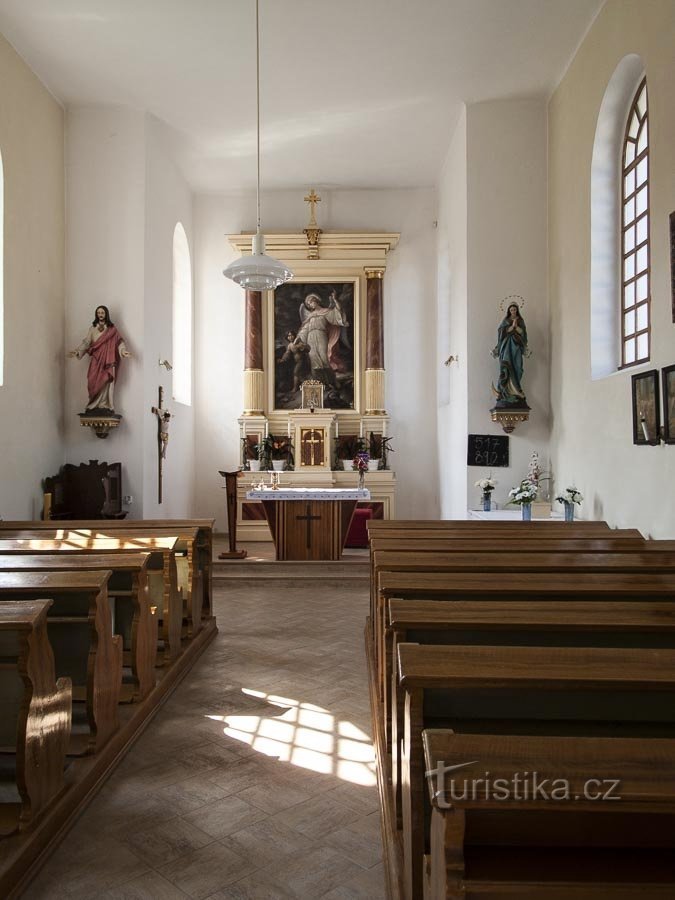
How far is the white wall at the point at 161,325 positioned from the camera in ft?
→ 29.2

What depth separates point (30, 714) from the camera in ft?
8.25

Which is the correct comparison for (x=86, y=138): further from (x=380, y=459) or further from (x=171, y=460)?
(x=380, y=459)

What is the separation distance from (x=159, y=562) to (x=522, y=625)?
279 centimetres

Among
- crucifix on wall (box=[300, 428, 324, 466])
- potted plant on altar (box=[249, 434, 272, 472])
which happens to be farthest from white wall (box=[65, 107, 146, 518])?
crucifix on wall (box=[300, 428, 324, 466])

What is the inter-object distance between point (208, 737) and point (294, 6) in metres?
6.56

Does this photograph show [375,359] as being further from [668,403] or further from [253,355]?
[668,403]

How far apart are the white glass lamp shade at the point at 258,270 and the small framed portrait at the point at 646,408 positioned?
3343 millimetres

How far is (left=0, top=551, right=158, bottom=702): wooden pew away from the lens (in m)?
3.63

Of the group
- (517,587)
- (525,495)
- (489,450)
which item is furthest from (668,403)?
(489,450)

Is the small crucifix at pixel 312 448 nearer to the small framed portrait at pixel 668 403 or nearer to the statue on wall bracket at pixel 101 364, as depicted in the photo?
the statue on wall bracket at pixel 101 364

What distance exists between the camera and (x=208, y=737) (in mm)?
3637

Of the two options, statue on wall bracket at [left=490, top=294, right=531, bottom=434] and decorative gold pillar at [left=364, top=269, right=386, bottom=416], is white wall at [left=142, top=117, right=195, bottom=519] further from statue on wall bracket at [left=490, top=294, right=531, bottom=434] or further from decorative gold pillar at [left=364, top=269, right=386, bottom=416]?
statue on wall bracket at [left=490, top=294, right=531, bottom=434]

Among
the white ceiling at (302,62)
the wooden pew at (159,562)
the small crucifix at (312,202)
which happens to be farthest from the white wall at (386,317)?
the wooden pew at (159,562)

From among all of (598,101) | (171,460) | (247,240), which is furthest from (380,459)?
(598,101)
